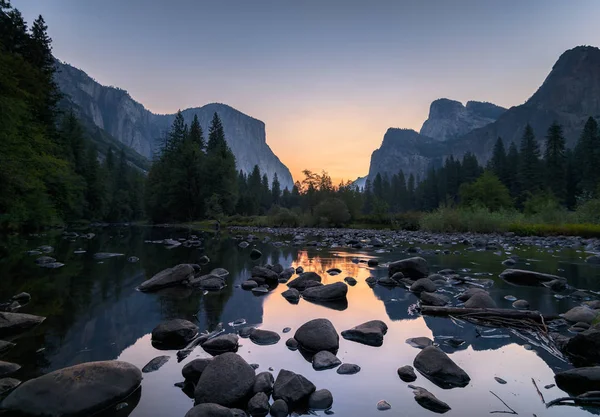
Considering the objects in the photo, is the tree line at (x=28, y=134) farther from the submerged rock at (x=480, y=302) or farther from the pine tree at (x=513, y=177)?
the pine tree at (x=513, y=177)

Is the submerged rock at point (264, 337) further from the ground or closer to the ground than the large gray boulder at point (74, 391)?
closer to the ground

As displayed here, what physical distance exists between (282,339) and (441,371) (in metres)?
2.27

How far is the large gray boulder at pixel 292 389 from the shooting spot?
3275 mm

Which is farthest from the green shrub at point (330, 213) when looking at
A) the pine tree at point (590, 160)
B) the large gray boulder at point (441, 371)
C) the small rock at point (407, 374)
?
the pine tree at point (590, 160)

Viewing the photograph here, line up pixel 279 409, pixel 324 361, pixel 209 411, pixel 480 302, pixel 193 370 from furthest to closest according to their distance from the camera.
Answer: pixel 480 302 < pixel 324 361 < pixel 193 370 < pixel 279 409 < pixel 209 411

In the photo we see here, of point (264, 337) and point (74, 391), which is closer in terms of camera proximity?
point (74, 391)

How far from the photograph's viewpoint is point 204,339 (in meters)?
4.94

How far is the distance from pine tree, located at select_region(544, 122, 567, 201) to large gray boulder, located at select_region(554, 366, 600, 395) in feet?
244

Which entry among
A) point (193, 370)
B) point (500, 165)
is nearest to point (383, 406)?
point (193, 370)

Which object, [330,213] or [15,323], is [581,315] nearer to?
[15,323]

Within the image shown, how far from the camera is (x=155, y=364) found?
4129 mm

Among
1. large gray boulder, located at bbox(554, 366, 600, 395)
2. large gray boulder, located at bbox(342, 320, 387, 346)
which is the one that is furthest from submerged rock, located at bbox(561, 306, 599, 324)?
large gray boulder, located at bbox(342, 320, 387, 346)

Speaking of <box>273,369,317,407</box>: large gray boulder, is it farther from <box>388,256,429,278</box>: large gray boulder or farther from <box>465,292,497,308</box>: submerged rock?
<box>388,256,429,278</box>: large gray boulder

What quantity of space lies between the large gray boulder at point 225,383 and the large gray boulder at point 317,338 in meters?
1.34
